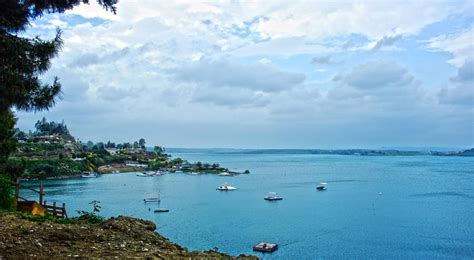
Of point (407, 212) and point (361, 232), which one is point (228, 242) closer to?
point (361, 232)

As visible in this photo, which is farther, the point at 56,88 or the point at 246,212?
the point at 246,212

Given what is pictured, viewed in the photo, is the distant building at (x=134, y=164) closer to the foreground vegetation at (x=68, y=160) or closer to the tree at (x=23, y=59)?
the foreground vegetation at (x=68, y=160)

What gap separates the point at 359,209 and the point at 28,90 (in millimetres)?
51606

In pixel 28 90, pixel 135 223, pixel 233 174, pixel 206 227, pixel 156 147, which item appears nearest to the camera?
pixel 28 90

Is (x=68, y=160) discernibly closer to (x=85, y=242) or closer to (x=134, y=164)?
(x=134, y=164)

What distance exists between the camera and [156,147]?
17388cm

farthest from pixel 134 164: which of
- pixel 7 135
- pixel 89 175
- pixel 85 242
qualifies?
pixel 85 242

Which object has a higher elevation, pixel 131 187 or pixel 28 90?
pixel 28 90

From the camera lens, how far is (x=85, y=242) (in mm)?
7871

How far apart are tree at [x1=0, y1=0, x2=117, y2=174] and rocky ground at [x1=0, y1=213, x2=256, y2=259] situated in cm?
234

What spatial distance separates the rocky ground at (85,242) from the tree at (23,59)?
234 centimetres

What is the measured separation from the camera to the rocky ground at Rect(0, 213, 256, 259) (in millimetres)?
6980

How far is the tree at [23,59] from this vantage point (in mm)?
6988

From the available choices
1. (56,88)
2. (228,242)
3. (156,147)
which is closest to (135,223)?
(56,88)
